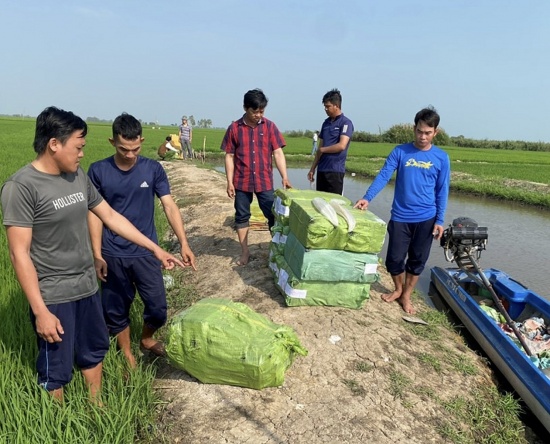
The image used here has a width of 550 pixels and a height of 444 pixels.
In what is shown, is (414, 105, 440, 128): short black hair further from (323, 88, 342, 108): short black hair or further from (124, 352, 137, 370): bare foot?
(124, 352, 137, 370): bare foot

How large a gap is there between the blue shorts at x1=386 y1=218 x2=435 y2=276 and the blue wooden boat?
2.19 ft

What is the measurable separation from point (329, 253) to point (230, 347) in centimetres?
125

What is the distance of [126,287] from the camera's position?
2846 millimetres

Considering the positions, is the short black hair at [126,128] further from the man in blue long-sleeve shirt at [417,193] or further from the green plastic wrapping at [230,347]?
the man in blue long-sleeve shirt at [417,193]

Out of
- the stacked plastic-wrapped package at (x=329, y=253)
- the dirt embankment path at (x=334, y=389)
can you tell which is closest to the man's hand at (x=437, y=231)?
the stacked plastic-wrapped package at (x=329, y=253)

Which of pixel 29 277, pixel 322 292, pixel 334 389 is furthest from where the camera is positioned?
pixel 322 292

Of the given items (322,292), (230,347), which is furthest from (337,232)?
(230,347)

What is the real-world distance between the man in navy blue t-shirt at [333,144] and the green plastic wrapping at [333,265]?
5.76ft

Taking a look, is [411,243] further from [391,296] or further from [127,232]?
[127,232]

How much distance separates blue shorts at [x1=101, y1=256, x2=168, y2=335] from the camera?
9.12ft

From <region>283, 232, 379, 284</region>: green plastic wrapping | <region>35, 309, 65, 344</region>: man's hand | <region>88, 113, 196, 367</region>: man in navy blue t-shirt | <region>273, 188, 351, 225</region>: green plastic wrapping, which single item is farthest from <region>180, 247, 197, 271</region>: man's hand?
<region>273, 188, 351, 225</region>: green plastic wrapping

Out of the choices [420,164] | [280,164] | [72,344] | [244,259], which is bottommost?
[244,259]

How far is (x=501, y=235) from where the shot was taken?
9.84m

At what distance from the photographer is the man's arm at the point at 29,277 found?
1889 millimetres
